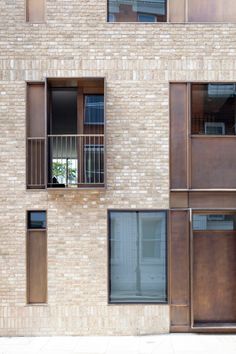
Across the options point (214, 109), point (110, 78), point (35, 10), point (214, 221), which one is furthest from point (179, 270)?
point (35, 10)

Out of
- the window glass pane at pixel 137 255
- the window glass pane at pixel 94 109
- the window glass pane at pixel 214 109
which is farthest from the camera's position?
the window glass pane at pixel 94 109

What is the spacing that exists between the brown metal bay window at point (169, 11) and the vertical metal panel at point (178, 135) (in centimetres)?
162

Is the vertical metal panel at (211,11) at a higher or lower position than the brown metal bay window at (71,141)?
higher

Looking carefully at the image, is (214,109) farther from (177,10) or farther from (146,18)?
(146,18)

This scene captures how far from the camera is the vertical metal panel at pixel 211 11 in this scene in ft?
27.8

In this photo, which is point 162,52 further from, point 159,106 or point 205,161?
point 205,161

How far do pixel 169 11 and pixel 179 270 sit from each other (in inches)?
233

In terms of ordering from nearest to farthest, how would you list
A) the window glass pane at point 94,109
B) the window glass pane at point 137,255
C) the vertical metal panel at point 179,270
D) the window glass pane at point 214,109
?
the vertical metal panel at point 179,270 < the window glass pane at point 137,255 < the window glass pane at point 214,109 < the window glass pane at point 94,109

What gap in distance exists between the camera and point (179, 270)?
8.19m

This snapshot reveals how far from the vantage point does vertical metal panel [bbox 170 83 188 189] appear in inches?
326

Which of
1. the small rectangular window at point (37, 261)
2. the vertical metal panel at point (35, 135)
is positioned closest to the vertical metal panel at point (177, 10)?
the vertical metal panel at point (35, 135)

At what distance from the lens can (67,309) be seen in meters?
8.16

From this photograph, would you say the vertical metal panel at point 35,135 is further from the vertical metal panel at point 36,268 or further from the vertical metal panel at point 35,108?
the vertical metal panel at point 36,268

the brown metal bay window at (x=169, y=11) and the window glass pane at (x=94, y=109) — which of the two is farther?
the window glass pane at (x=94, y=109)
